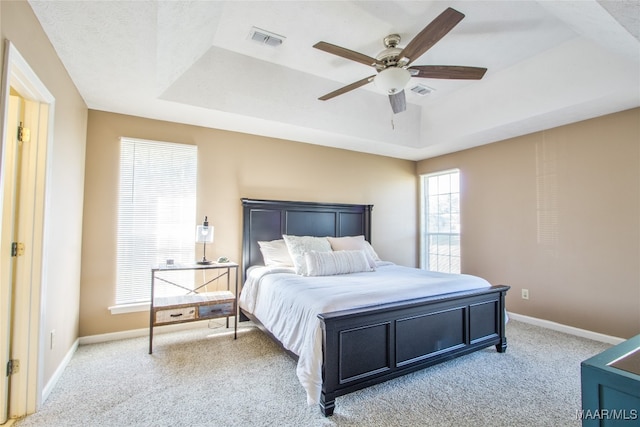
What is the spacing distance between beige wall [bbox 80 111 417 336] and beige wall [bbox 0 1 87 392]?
159mm

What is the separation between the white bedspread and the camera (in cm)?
207

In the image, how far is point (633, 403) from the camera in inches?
42.8

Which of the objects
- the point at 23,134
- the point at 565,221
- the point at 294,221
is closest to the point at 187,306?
the point at 294,221

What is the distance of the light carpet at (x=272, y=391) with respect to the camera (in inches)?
78.0

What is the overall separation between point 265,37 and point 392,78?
4.33 feet

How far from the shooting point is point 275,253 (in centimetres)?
384

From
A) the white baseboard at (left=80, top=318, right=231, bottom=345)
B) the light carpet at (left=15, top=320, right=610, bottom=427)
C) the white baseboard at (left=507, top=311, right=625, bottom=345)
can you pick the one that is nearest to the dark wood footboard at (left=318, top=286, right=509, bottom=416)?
the light carpet at (left=15, top=320, right=610, bottom=427)

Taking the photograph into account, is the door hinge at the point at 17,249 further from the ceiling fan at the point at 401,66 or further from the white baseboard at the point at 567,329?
the white baseboard at the point at 567,329

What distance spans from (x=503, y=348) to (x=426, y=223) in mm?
2843

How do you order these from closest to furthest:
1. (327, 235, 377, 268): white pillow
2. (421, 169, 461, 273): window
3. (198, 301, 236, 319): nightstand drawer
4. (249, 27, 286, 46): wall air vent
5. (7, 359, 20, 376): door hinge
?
1. (7, 359, 20, 376): door hinge
2. (249, 27, 286, 46): wall air vent
3. (198, 301, 236, 319): nightstand drawer
4. (327, 235, 377, 268): white pillow
5. (421, 169, 461, 273): window

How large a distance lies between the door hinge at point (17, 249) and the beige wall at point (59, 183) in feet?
0.41

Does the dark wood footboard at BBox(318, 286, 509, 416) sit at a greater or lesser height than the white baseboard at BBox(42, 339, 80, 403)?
greater

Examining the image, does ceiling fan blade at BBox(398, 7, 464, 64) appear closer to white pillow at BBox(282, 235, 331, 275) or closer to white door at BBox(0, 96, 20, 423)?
white pillow at BBox(282, 235, 331, 275)

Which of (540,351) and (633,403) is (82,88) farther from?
(540,351)
